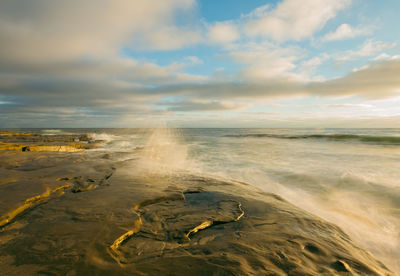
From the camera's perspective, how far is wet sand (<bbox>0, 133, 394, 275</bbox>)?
1.78m

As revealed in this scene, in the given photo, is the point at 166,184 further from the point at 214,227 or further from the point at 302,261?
the point at 302,261

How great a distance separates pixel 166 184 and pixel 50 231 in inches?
101

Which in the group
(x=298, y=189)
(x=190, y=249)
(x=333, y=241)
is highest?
(x=190, y=249)

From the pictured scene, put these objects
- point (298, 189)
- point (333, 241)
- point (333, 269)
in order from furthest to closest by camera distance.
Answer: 1. point (298, 189)
2. point (333, 241)
3. point (333, 269)

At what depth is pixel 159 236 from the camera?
7.68 feet

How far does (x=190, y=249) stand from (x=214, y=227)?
67cm

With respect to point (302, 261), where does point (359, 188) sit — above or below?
below

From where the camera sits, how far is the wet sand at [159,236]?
1783 mm

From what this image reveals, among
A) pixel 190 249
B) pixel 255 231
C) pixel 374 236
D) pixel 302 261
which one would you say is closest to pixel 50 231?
pixel 190 249

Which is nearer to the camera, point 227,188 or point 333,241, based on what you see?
point 333,241

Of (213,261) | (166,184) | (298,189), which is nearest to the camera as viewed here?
(213,261)

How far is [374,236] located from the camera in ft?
10.8

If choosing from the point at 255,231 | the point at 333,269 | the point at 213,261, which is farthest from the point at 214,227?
the point at 333,269

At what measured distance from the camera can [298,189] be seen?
599 centimetres
